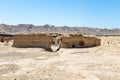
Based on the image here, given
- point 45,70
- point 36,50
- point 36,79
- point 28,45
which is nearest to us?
point 36,79

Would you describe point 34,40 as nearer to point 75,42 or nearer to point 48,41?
point 48,41

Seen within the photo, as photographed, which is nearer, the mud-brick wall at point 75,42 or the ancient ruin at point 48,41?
the ancient ruin at point 48,41

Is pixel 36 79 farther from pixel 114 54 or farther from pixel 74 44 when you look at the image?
pixel 74 44

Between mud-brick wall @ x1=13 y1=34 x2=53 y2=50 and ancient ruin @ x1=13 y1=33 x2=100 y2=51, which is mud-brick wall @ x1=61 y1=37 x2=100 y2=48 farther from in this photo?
mud-brick wall @ x1=13 y1=34 x2=53 y2=50

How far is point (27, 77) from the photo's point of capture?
47.5 ft

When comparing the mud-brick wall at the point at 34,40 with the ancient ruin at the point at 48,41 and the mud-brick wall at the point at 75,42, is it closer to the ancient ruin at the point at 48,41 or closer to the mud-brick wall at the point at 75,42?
the ancient ruin at the point at 48,41

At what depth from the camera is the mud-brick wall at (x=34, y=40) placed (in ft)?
98.3

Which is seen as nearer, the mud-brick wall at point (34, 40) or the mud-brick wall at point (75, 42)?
the mud-brick wall at point (34, 40)

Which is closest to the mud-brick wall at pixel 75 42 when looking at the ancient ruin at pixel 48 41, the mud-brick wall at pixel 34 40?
the ancient ruin at pixel 48 41

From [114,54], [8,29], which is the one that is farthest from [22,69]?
[8,29]

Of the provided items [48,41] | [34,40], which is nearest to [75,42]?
[48,41]

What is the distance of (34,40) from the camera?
1196 inches

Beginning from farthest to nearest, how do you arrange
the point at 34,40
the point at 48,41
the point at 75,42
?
1. the point at 75,42
2. the point at 34,40
3. the point at 48,41

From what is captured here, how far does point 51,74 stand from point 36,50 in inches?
535
